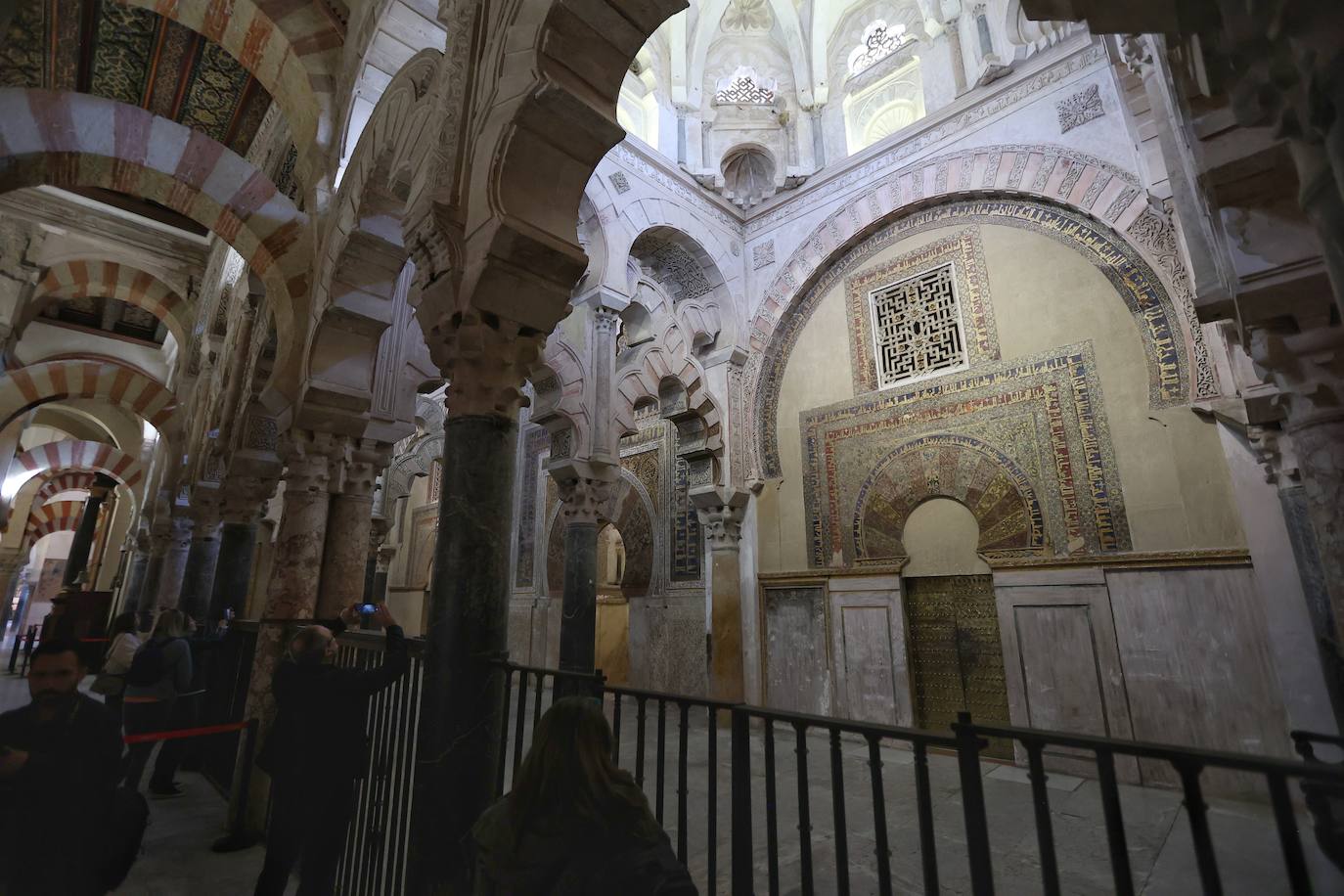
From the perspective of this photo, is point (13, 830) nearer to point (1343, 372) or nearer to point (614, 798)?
point (614, 798)

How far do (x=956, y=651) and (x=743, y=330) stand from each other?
4.71 meters

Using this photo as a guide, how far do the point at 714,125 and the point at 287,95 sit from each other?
5599mm

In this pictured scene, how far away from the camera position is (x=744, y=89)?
9.00 m

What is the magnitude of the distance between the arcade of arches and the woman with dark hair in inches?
45.7

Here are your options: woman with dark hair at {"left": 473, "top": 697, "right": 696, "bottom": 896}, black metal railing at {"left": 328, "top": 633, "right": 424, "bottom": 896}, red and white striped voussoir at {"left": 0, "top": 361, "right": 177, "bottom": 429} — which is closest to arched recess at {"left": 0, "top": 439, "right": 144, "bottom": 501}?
red and white striped voussoir at {"left": 0, "top": 361, "right": 177, "bottom": 429}

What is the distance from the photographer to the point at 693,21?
8703mm

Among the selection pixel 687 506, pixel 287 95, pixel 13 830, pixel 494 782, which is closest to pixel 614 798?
pixel 494 782

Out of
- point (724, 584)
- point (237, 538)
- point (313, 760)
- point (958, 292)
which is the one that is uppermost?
point (958, 292)

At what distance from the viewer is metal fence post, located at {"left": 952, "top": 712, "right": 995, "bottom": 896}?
1.07 metres

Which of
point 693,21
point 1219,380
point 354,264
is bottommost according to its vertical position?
point 1219,380

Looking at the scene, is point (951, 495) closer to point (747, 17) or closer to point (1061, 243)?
point (1061, 243)

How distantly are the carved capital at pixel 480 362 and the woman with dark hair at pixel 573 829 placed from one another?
169cm

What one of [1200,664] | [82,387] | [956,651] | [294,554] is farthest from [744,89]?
[82,387]

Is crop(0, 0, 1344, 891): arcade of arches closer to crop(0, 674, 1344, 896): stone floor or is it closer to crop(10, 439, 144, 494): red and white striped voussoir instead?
crop(0, 674, 1344, 896): stone floor
